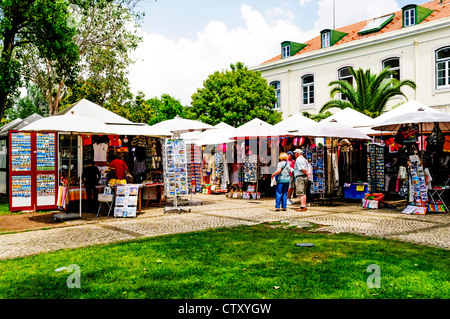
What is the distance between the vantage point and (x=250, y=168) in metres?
15.1

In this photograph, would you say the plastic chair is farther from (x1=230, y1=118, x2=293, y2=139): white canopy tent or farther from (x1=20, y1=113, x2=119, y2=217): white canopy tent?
(x1=230, y1=118, x2=293, y2=139): white canopy tent

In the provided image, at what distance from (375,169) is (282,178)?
3.50m

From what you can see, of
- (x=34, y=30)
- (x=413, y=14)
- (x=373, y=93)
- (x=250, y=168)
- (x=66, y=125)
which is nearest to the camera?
(x=66, y=125)

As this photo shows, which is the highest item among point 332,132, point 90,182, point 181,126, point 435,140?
point 181,126

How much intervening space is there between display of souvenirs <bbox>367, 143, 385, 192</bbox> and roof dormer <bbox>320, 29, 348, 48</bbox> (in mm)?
19881

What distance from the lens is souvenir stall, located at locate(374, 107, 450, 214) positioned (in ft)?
35.1

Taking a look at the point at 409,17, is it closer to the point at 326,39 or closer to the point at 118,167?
the point at 326,39

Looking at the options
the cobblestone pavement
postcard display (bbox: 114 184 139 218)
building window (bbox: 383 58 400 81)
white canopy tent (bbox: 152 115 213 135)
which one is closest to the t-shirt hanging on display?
white canopy tent (bbox: 152 115 213 135)

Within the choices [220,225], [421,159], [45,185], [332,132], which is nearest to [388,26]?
[332,132]

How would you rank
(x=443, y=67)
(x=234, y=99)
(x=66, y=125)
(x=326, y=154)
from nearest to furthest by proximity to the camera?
(x=66, y=125) → (x=326, y=154) → (x=443, y=67) → (x=234, y=99)

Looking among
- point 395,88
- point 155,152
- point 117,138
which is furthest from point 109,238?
point 395,88

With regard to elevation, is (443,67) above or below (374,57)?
below

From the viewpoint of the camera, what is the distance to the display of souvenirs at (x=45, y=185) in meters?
12.6

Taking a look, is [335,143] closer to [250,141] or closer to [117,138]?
[250,141]
